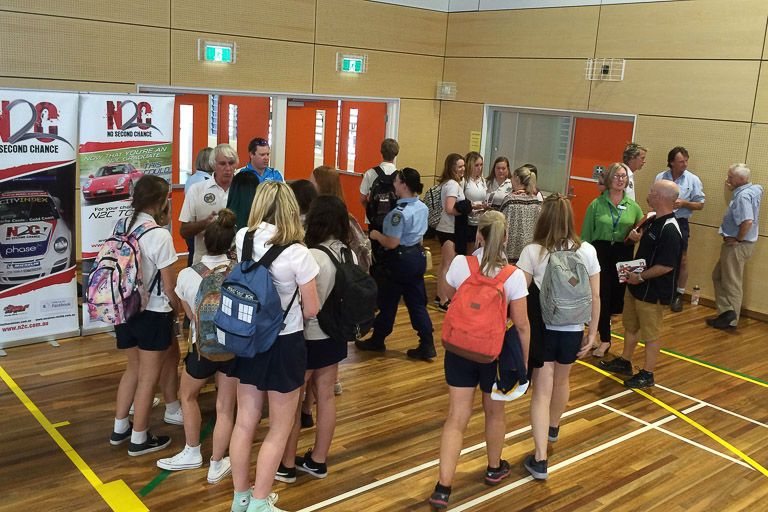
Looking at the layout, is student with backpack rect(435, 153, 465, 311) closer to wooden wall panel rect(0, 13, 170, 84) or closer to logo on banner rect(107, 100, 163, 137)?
logo on banner rect(107, 100, 163, 137)

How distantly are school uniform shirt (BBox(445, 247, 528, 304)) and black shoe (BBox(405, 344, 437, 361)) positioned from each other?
103 inches

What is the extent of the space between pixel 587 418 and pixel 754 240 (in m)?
4.05

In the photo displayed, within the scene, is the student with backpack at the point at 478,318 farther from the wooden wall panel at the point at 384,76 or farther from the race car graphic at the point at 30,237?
the wooden wall panel at the point at 384,76

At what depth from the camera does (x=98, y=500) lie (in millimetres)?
4004

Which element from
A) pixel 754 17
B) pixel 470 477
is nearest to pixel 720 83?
pixel 754 17

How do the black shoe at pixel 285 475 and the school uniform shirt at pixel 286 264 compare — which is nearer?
the school uniform shirt at pixel 286 264


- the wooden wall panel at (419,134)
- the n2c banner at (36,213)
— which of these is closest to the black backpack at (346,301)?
the n2c banner at (36,213)

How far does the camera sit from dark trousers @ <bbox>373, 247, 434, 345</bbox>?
20.1 ft

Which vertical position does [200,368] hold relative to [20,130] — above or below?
below

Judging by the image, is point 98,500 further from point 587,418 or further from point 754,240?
point 754,240

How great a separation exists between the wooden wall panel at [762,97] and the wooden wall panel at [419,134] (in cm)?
513

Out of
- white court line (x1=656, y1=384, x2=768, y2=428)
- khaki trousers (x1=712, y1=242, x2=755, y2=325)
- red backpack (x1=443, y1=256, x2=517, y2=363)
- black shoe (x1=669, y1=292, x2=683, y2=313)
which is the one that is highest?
red backpack (x1=443, y1=256, x2=517, y2=363)

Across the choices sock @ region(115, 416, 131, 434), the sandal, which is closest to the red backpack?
sock @ region(115, 416, 131, 434)

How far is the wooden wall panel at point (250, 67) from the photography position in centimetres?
896
